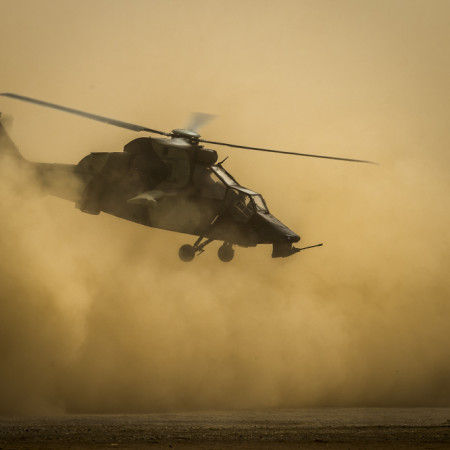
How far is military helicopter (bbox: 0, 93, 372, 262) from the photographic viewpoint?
2422cm

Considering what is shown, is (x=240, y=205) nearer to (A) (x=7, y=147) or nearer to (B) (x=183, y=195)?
(B) (x=183, y=195)

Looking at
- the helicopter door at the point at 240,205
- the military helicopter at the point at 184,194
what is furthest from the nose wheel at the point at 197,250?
the helicopter door at the point at 240,205

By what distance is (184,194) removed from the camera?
2455cm

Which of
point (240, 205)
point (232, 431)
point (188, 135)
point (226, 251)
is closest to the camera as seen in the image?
point (232, 431)

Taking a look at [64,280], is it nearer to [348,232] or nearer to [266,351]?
[266,351]

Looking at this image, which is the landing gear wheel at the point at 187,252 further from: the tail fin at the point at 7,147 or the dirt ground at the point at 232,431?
the tail fin at the point at 7,147

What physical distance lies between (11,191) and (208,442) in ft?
34.5

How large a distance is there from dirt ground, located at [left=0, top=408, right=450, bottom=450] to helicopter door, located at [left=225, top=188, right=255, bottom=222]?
523 centimetres

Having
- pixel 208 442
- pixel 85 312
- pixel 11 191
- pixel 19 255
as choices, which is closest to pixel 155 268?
pixel 85 312

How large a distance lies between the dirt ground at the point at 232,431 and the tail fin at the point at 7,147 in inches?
284

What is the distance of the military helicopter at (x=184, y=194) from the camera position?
2422cm

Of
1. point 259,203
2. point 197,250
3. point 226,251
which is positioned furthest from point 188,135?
point 226,251

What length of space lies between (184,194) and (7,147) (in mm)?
5880

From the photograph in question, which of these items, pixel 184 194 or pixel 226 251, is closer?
pixel 184 194
